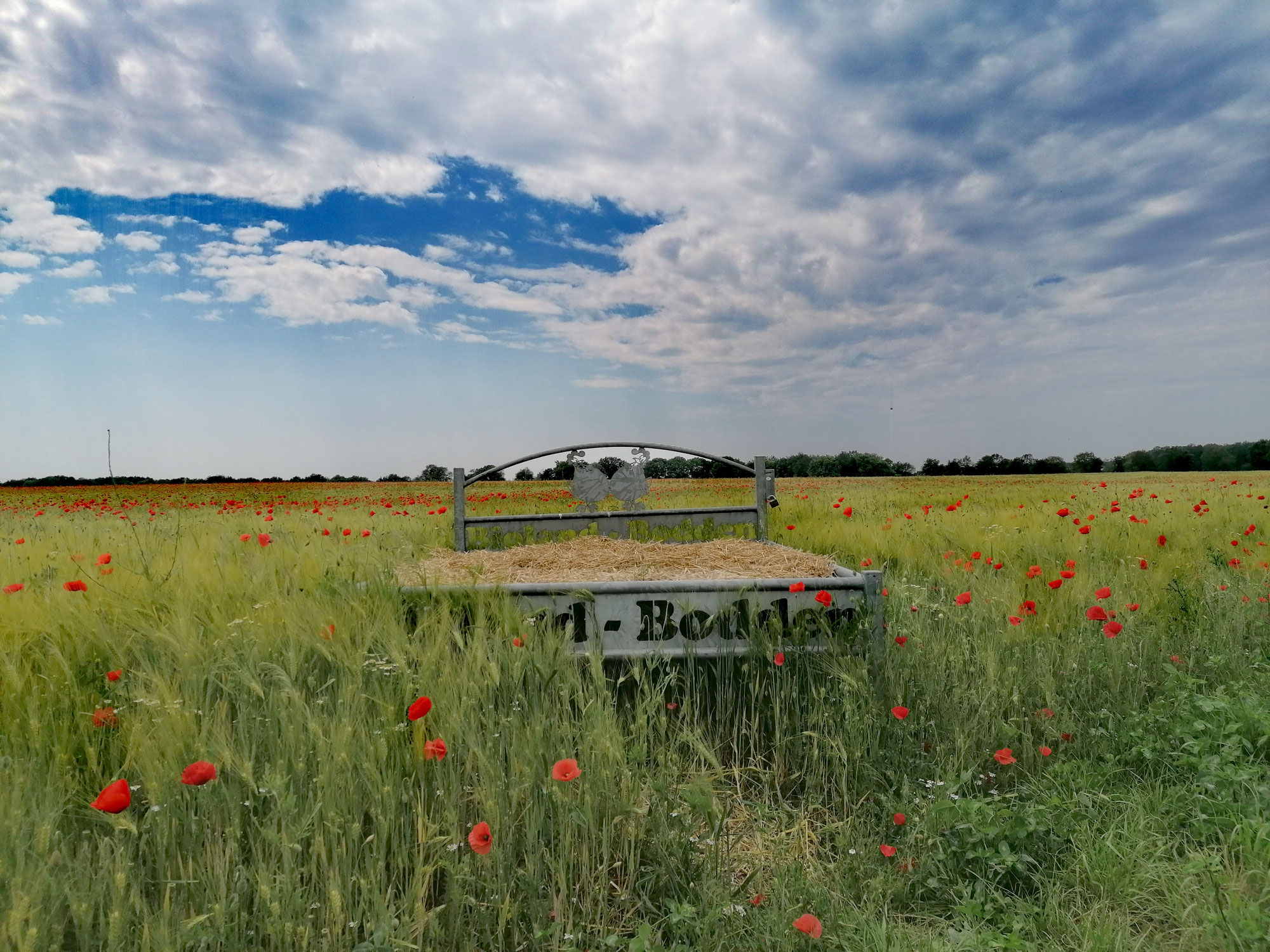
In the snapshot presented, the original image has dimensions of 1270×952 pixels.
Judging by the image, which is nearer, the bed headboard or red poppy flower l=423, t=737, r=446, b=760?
red poppy flower l=423, t=737, r=446, b=760

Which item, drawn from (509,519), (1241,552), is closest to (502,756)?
(509,519)

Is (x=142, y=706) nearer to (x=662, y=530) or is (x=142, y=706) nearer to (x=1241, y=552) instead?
(x=662, y=530)

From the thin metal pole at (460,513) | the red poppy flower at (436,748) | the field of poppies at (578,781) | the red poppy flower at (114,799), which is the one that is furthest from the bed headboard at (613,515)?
the red poppy flower at (114,799)

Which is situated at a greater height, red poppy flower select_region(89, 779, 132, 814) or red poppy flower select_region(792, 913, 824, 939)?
red poppy flower select_region(89, 779, 132, 814)

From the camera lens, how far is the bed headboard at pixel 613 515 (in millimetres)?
6207

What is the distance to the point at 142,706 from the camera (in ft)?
7.75

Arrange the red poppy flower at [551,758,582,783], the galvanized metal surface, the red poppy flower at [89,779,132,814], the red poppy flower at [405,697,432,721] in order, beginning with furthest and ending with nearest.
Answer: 1. the galvanized metal surface
2. the red poppy flower at [405,697,432,721]
3. the red poppy flower at [551,758,582,783]
4. the red poppy flower at [89,779,132,814]

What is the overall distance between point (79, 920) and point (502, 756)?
106 cm

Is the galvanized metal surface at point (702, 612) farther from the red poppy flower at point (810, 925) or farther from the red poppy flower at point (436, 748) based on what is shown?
the red poppy flower at point (810, 925)

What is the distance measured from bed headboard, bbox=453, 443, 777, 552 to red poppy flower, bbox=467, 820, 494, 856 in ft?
14.1

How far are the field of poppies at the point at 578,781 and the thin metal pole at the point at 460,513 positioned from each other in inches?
83.3

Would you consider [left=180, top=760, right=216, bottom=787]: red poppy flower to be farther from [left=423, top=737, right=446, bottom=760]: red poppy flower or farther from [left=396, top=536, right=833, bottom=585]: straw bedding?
[left=396, top=536, right=833, bottom=585]: straw bedding

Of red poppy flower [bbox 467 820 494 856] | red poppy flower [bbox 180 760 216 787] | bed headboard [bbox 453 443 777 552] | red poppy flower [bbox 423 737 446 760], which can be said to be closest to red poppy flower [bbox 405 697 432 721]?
red poppy flower [bbox 423 737 446 760]

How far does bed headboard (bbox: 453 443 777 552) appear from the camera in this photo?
621cm
